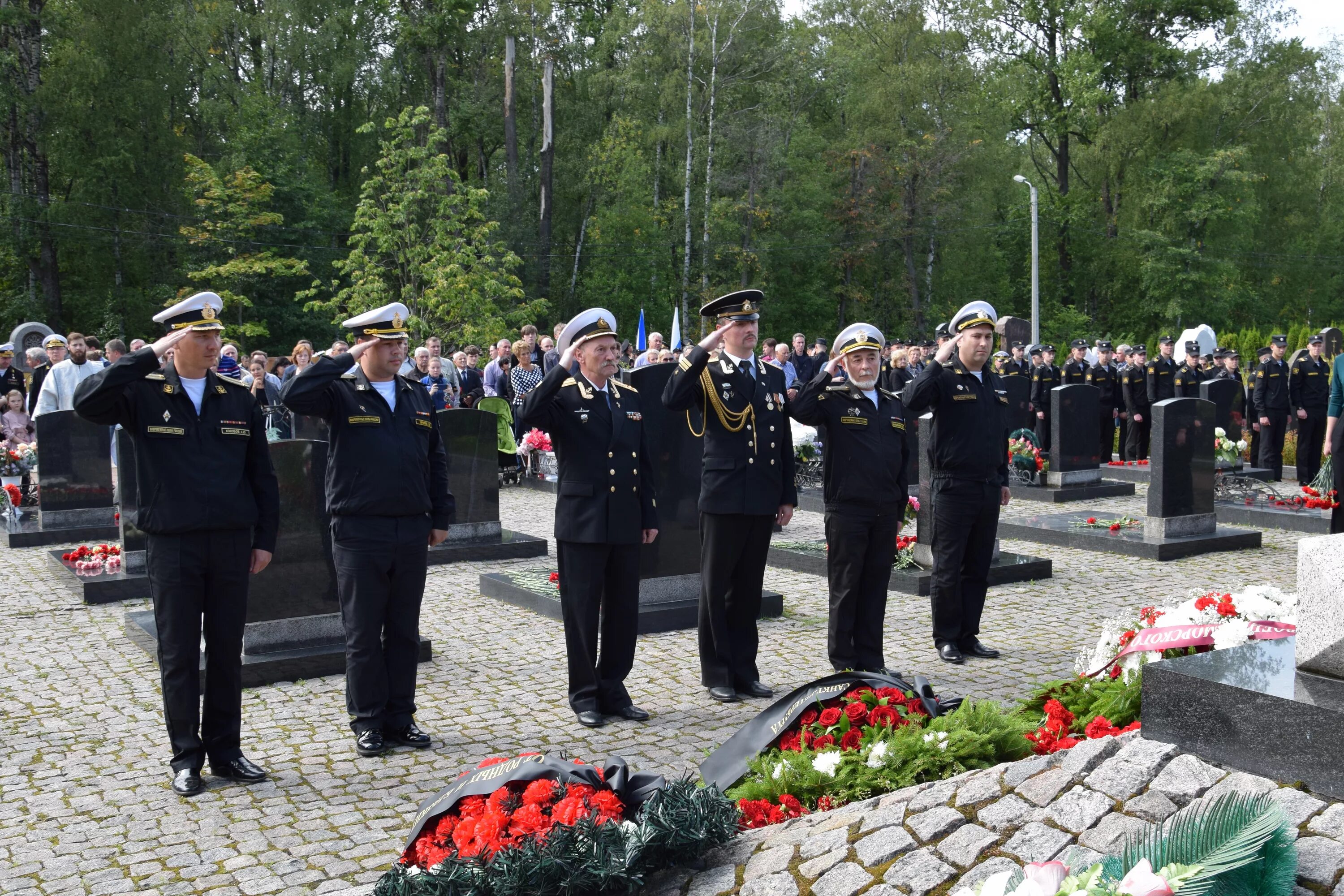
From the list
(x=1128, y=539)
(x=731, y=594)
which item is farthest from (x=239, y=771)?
(x=1128, y=539)

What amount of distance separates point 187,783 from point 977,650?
15.7 feet

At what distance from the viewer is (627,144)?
4094 centimetres

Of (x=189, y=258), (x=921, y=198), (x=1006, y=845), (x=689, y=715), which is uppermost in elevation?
(x=921, y=198)

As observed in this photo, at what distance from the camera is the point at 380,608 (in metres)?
6.16

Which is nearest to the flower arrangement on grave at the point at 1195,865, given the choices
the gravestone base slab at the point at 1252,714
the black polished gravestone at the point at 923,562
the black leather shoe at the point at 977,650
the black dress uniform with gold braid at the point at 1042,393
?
the gravestone base slab at the point at 1252,714

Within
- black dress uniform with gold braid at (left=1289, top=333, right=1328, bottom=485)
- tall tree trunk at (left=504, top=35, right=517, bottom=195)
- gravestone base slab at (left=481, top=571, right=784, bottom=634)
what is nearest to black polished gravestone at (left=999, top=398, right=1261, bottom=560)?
gravestone base slab at (left=481, top=571, right=784, bottom=634)

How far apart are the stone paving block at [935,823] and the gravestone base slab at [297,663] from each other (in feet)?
14.8

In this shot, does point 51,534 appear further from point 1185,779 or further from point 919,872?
point 1185,779

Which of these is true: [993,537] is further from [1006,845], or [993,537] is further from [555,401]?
[1006,845]

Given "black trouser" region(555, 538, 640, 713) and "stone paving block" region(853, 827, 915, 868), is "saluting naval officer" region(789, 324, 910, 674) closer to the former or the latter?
"black trouser" region(555, 538, 640, 713)

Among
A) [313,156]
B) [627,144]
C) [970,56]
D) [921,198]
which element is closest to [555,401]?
[627,144]

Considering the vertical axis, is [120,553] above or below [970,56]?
below

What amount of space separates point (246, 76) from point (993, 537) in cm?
4265

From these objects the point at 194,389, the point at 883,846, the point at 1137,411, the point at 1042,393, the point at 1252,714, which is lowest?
the point at 883,846
